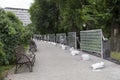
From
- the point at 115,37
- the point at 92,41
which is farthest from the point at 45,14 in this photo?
the point at 115,37

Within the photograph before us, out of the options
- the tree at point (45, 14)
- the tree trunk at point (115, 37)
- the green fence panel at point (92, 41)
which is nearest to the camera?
the green fence panel at point (92, 41)

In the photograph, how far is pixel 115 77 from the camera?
6.97m

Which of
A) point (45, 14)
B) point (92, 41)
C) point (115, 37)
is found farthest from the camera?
point (45, 14)

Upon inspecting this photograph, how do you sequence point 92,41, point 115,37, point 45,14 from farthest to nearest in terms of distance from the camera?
point 45,14 < point 92,41 < point 115,37

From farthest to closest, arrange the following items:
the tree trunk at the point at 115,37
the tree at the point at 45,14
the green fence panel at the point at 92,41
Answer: the tree at the point at 45,14 → the tree trunk at the point at 115,37 → the green fence panel at the point at 92,41

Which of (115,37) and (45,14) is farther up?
(45,14)

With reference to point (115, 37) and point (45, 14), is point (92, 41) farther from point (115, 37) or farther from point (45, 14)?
point (45, 14)

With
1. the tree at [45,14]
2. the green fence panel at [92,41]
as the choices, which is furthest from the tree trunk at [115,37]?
the tree at [45,14]

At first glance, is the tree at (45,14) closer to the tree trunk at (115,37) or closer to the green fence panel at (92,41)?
the green fence panel at (92,41)

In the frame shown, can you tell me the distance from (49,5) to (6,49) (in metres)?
26.2

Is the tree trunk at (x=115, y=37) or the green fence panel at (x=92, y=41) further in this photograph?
the tree trunk at (x=115, y=37)

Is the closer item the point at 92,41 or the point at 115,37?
the point at 115,37

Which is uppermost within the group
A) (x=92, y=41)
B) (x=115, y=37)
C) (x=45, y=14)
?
(x=45, y=14)

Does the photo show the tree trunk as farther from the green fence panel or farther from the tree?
the tree
